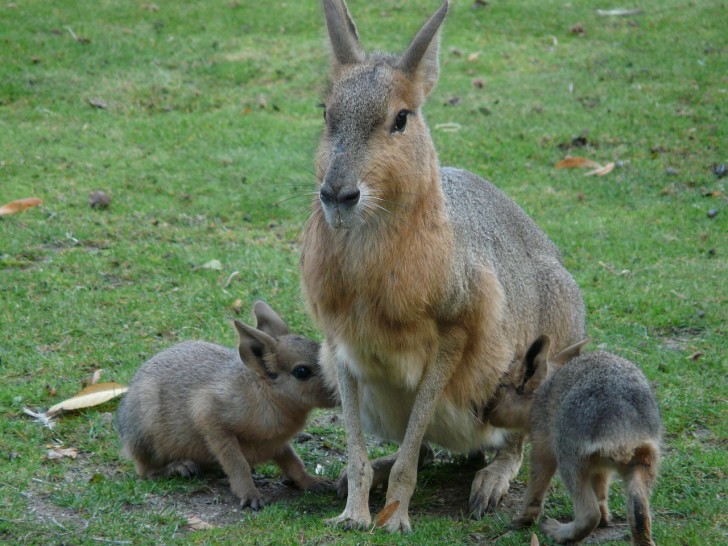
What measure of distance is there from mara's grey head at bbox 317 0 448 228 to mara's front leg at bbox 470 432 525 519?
1482 millimetres

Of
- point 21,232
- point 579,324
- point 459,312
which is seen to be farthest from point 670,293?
point 21,232

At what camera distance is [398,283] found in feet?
13.6

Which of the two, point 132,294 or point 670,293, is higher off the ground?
point 132,294

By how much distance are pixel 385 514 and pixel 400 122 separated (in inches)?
65.9

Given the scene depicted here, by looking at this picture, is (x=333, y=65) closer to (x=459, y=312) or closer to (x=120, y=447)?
(x=459, y=312)

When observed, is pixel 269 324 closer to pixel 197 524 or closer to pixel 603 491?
pixel 197 524

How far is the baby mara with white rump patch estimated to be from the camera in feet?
13.4

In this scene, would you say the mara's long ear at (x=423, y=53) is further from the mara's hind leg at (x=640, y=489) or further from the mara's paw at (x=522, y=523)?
the mara's paw at (x=522, y=523)

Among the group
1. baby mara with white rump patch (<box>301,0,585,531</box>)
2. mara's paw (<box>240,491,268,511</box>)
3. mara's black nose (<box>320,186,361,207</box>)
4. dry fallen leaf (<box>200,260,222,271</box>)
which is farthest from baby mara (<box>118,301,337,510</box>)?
dry fallen leaf (<box>200,260,222,271</box>)

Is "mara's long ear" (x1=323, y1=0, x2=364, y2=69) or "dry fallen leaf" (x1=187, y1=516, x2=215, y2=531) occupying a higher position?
"mara's long ear" (x1=323, y1=0, x2=364, y2=69)

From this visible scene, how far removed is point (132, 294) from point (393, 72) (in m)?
3.28

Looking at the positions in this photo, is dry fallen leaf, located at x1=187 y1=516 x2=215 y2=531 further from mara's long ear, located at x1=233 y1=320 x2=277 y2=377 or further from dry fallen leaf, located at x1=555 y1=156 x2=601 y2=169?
dry fallen leaf, located at x1=555 y1=156 x2=601 y2=169

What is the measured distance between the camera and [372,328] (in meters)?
4.21

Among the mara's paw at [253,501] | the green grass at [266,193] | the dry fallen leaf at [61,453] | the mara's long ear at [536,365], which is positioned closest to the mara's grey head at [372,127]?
the green grass at [266,193]
